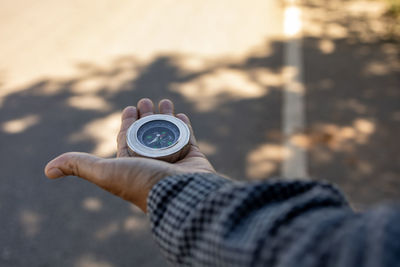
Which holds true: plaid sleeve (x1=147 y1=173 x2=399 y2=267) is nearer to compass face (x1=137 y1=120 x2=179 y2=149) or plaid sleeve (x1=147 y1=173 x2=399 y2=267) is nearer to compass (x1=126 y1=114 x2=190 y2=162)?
compass (x1=126 y1=114 x2=190 y2=162)

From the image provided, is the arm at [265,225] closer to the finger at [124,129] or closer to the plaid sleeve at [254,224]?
the plaid sleeve at [254,224]

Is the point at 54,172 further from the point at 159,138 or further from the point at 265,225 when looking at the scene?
the point at 265,225

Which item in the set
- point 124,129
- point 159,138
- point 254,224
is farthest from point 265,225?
point 124,129

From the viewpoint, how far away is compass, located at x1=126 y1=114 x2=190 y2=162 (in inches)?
84.3

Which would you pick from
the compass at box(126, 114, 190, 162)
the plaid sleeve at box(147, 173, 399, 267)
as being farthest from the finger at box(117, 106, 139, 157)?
the plaid sleeve at box(147, 173, 399, 267)

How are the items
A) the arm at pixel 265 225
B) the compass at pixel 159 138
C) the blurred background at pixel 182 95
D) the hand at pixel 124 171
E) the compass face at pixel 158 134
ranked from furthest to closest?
the blurred background at pixel 182 95 → the compass face at pixel 158 134 → the compass at pixel 159 138 → the hand at pixel 124 171 → the arm at pixel 265 225

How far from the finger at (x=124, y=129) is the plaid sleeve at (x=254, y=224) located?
0.84 meters

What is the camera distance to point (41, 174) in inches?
141

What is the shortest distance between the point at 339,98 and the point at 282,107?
772mm

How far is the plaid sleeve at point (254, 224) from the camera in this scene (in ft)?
3.15

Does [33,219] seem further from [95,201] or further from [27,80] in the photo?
[27,80]

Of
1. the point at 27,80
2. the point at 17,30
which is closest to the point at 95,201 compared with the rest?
the point at 27,80

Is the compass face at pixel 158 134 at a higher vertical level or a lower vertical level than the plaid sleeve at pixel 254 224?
higher

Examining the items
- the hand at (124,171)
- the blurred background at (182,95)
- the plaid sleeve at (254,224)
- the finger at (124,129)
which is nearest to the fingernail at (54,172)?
the hand at (124,171)
